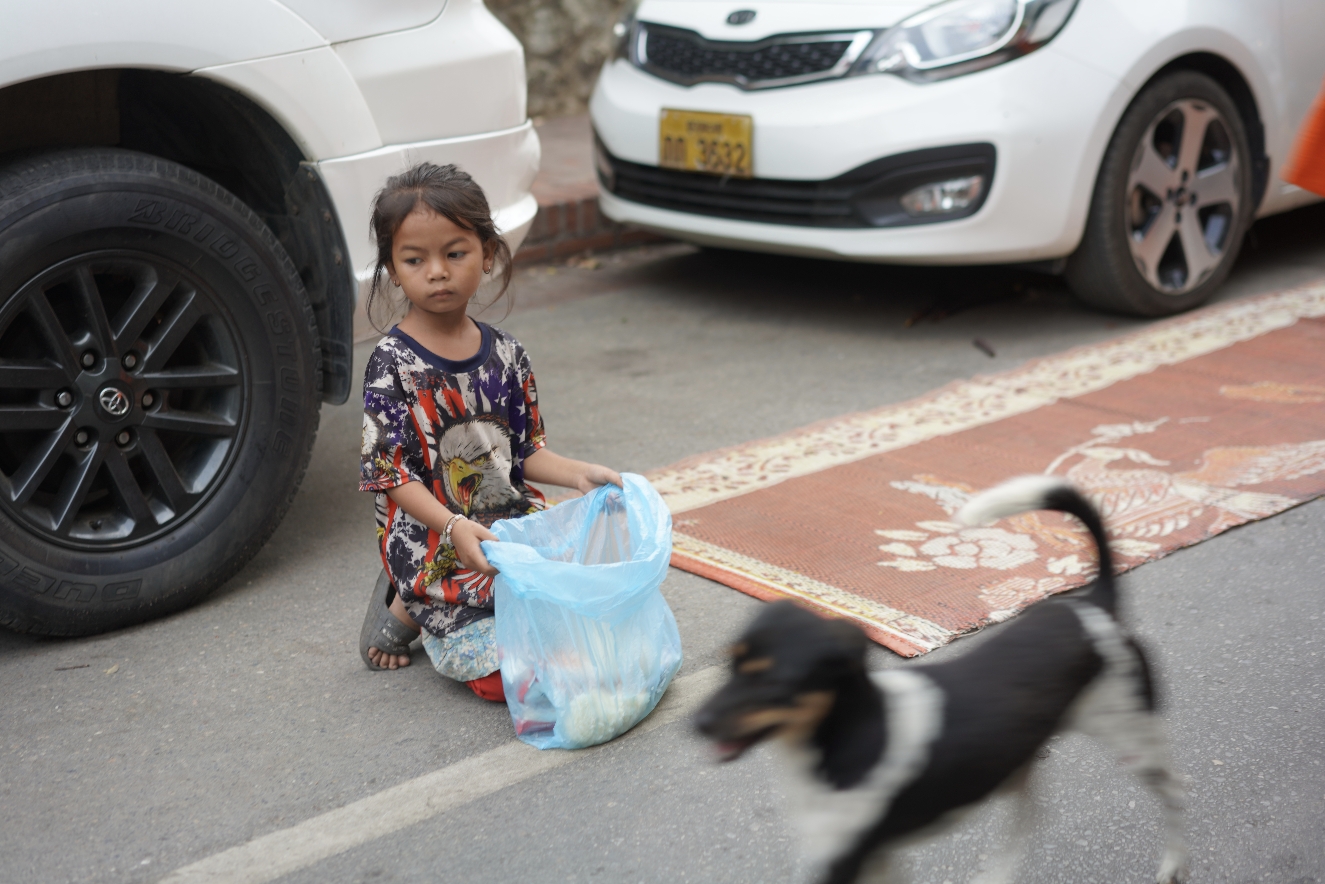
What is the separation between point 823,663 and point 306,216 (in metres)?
1.97

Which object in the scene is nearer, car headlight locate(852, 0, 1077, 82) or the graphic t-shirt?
the graphic t-shirt

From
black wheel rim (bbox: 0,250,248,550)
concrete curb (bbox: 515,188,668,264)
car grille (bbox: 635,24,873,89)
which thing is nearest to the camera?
black wheel rim (bbox: 0,250,248,550)

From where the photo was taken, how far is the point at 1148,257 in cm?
452

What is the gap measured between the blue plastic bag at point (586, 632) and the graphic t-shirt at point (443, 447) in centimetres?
16

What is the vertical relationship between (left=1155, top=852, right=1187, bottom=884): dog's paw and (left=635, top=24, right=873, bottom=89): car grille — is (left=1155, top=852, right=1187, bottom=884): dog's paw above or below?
below

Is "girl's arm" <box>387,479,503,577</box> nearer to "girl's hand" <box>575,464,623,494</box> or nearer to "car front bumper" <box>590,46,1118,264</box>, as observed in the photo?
"girl's hand" <box>575,464,623,494</box>

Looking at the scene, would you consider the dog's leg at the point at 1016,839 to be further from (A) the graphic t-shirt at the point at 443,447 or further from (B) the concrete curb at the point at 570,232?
(B) the concrete curb at the point at 570,232

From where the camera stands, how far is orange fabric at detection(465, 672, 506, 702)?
2.33 meters

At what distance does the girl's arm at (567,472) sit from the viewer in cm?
235

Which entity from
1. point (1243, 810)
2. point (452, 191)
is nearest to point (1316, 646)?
point (1243, 810)

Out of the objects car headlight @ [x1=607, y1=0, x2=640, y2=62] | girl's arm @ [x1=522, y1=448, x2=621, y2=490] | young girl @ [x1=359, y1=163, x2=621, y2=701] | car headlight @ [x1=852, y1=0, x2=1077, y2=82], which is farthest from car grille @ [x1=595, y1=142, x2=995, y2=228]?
girl's arm @ [x1=522, y1=448, x2=621, y2=490]

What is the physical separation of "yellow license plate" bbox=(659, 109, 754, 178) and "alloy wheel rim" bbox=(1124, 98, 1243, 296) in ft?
4.41

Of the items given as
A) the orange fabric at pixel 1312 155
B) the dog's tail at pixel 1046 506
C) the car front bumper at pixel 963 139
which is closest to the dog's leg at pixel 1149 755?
the dog's tail at pixel 1046 506

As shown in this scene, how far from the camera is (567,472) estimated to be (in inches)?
95.1
